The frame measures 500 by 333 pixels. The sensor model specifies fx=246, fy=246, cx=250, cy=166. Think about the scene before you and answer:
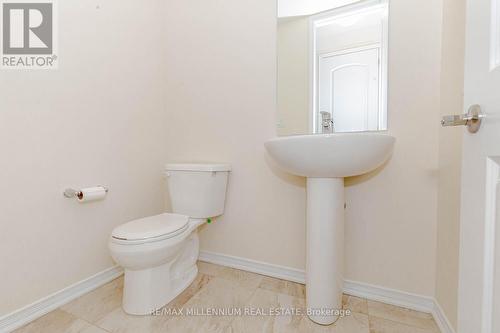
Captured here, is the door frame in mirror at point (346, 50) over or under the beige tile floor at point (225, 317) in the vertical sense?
over

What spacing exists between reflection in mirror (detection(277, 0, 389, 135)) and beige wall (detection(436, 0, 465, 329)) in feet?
0.78

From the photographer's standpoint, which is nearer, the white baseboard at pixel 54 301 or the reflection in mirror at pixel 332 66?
the white baseboard at pixel 54 301

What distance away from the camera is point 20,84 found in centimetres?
110

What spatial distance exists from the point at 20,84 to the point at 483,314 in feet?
5.52

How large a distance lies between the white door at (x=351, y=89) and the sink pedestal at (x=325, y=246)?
0.37m

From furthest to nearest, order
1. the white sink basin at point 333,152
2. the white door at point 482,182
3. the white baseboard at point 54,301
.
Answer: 1. the white baseboard at point 54,301
2. the white sink basin at point 333,152
3. the white door at point 482,182

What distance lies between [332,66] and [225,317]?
1372mm

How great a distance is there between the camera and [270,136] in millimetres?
1478

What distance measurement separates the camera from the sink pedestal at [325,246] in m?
1.08

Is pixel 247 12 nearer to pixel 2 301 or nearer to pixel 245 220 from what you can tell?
pixel 245 220

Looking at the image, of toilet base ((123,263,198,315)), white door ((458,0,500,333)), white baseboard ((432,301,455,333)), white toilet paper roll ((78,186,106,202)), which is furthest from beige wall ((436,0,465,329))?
white toilet paper roll ((78,186,106,202))

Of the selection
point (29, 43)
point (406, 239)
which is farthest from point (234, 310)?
point (29, 43)

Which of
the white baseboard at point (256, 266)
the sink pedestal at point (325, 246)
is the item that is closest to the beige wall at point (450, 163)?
the sink pedestal at point (325, 246)

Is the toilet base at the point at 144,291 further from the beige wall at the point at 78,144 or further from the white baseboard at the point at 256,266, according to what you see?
the white baseboard at the point at 256,266
